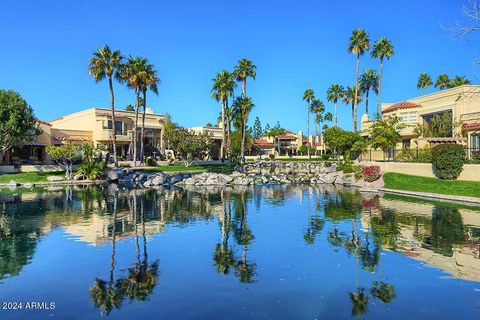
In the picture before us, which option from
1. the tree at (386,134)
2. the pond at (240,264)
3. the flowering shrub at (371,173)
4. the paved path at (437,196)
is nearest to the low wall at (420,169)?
the flowering shrub at (371,173)

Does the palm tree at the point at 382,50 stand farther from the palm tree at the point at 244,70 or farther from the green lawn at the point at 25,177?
the green lawn at the point at 25,177

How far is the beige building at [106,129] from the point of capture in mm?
60294

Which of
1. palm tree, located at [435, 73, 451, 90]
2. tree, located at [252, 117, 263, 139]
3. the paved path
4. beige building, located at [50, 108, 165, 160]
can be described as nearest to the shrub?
beige building, located at [50, 108, 165, 160]

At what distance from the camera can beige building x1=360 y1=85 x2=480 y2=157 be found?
37.7 m

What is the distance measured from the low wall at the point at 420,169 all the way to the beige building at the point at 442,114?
406 cm

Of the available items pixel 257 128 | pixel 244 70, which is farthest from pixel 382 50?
pixel 257 128

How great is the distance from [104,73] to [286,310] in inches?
1852

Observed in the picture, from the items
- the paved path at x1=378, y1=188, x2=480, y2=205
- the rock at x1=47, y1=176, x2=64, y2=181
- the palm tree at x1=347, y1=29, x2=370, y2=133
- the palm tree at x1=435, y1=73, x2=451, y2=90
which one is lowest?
the paved path at x1=378, y1=188, x2=480, y2=205

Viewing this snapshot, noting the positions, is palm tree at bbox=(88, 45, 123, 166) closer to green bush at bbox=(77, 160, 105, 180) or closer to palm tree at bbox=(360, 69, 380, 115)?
green bush at bbox=(77, 160, 105, 180)

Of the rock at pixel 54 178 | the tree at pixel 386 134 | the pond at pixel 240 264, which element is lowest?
the pond at pixel 240 264

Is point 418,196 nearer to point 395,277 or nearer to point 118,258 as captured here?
point 395,277

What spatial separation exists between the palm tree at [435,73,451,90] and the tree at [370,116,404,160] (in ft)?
105

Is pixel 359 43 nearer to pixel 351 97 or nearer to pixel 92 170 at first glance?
pixel 351 97

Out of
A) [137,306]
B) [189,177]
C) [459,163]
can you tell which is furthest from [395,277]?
[189,177]
